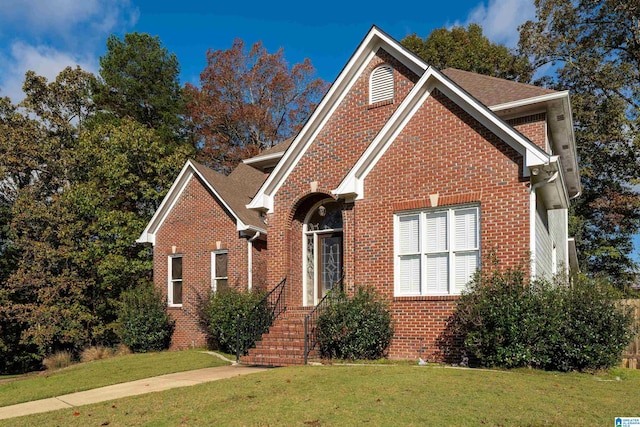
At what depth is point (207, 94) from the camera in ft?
121

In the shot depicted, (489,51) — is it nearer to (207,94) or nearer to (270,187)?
(207,94)

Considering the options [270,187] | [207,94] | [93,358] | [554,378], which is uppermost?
[207,94]

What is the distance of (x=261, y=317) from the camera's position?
14.6 meters

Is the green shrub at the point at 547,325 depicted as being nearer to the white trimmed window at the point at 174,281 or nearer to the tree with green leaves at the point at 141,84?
the white trimmed window at the point at 174,281

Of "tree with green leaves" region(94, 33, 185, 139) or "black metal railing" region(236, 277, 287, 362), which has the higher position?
"tree with green leaves" region(94, 33, 185, 139)

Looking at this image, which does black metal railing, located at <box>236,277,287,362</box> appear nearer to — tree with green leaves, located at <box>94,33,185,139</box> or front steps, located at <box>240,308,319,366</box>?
front steps, located at <box>240,308,319,366</box>

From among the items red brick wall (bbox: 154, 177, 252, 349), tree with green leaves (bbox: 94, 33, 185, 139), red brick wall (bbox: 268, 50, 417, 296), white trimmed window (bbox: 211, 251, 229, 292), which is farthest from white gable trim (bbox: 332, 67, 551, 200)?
tree with green leaves (bbox: 94, 33, 185, 139)

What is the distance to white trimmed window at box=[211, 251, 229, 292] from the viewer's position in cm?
1909

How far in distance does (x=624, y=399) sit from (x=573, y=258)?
20.5 m

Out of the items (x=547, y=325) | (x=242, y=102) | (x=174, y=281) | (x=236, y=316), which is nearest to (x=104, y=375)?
(x=236, y=316)

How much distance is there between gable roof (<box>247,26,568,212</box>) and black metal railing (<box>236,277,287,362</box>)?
242cm

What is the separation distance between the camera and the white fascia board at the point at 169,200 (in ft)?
66.8

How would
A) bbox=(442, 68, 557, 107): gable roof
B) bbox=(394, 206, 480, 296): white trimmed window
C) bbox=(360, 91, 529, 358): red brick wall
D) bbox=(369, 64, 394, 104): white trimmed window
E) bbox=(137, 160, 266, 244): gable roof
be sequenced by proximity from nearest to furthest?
bbox=(360, 91, 529, 358): red brick wall
bbox=(394, 206, 480, 296): white trimmed window
bbox=(442, 68, 557, 107): gable roof
bbox=(369, 64, 394, 104): white trimmed window
bbox=(137, 160, 266, 244): gable roof

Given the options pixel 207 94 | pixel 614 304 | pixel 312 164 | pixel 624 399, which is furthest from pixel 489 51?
pixel 624 399
